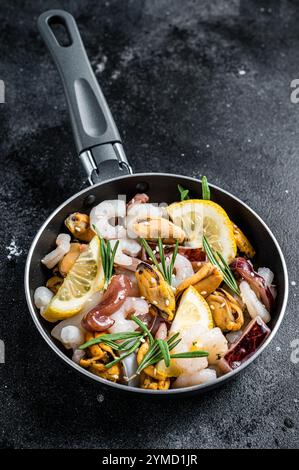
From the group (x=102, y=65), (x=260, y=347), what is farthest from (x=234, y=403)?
(x=102, y=65)

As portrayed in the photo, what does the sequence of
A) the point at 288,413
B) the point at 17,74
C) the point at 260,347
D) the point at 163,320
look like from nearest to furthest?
the point at 260,347 < the point at 163,320 < the point at 288,413 < the point at 17,74

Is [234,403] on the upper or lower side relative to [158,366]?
lower

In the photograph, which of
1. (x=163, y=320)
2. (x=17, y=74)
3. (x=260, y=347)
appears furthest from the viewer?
(x=17, y=74)

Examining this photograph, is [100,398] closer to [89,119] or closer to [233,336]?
[233,336]

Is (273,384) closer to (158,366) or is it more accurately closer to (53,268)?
(158,366)

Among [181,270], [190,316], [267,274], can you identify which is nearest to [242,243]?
[267,274]

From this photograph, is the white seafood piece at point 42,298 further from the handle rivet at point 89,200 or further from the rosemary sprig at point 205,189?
the rosemary sprig at point 205,189
